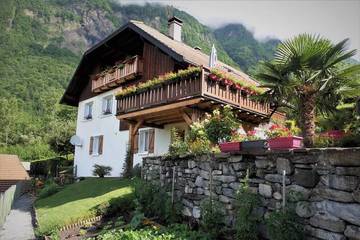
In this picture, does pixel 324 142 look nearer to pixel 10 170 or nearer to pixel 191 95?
pixel 191 95

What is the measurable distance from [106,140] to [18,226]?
8.75 metres

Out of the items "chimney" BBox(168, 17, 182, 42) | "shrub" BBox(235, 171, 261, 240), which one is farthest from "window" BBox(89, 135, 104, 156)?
"shrub" BBox(235, 171, 261, 240)

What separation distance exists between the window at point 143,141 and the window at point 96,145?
3955mm

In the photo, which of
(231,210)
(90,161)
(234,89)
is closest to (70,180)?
(90,161)

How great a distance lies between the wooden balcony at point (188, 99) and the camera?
11719mm

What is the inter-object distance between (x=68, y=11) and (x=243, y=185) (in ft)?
303

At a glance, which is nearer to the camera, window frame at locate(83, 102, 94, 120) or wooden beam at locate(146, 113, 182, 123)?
wooden beam at locate(146, 113, 182, 123)

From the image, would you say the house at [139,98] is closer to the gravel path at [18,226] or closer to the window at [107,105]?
the window at [107,105]

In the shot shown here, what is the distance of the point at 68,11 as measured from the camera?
87.8 metres

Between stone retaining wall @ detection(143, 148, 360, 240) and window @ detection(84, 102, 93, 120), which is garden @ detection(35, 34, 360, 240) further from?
window @ detection(84, 102, 93, 120)

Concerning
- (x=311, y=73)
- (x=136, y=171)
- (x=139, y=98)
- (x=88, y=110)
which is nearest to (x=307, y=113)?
(x=311, y=73)

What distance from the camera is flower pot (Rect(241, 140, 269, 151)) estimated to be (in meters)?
5.85

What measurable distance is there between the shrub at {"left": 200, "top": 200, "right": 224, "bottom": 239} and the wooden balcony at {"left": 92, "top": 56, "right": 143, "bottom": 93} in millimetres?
12004

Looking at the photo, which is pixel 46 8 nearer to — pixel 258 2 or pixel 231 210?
pixel 258 2
